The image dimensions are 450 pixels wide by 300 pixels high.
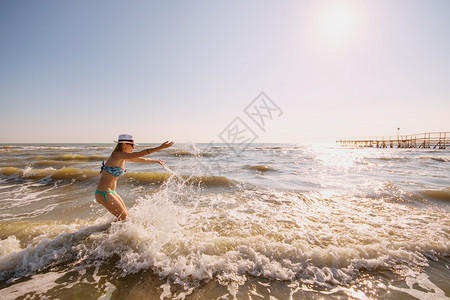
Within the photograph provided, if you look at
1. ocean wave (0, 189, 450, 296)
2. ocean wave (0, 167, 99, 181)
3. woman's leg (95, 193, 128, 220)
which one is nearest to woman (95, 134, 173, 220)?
woman's leg (95, 193, 128, 220)

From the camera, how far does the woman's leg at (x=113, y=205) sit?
423 cm

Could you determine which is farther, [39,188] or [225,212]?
[39,188]

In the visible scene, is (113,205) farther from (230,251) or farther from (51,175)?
(51,175)

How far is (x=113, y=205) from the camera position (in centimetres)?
431

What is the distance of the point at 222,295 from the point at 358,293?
1969 millimetres

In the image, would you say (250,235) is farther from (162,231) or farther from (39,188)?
(39,188)

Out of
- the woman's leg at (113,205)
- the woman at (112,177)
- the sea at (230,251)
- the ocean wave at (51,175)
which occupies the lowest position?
the sea at (230,251)

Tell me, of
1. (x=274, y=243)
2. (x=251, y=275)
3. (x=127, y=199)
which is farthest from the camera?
(x=127, y=199)

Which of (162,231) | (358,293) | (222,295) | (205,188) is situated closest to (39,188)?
(205,188)

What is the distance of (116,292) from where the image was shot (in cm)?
273

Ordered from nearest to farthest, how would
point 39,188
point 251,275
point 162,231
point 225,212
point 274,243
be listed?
point 251,275 → point 274,243 → point 162,231 → point 225,212 → point 39,188

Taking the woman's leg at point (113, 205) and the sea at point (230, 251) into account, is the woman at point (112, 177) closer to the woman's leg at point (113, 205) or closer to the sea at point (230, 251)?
the woman's leg at point (113, 205)

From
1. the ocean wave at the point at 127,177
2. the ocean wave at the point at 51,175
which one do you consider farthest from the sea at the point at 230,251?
the ocean wave at the point at 51,175

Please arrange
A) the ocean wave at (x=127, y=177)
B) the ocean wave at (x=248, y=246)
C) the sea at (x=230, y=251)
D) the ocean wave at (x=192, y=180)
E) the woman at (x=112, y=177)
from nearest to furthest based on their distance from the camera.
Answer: the sea at (x=230, y=251)
the ocean wave at (x=248, y=246)
the woman at (x=112, y=177)
the ocean wave at (x=192, y=180)
the ocean wave at (x=127, y=177)
